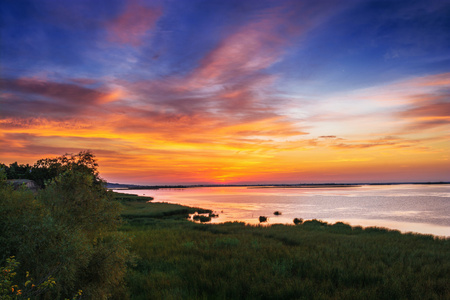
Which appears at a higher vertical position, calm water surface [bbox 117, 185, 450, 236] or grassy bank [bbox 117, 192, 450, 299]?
grassy bank [bbox 117, 192, 450, 299]

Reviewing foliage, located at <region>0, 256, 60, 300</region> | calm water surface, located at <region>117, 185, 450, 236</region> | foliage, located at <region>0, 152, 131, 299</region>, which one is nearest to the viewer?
Answer: foliage, located at <region>0, 256, 60, 300</region>

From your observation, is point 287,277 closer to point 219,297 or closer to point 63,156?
point 219,297

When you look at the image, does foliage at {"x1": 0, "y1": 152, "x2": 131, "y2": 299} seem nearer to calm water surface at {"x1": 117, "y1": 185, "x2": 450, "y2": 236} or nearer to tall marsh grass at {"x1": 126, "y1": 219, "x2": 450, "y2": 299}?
tall marsh grass at {"x1": 126, "y1": 219, "x2": 450, "y2": 299}

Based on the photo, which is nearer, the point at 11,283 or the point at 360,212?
the point at 11,283

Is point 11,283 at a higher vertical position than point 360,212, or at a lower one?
higher

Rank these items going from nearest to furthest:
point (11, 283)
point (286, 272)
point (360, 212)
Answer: point (11, 283)
point (286, 272)
point (360, 212)

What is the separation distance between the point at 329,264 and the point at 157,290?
316 inches

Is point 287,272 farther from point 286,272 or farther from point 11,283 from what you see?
point 11,283

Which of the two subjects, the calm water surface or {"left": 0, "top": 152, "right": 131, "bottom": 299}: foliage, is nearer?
{"left": 0, "top": 152, "right": 131, "bottom": 299}: foliage

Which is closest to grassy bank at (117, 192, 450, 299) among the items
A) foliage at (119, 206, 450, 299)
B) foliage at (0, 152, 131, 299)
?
foliage at (119, 206, 450, 299)

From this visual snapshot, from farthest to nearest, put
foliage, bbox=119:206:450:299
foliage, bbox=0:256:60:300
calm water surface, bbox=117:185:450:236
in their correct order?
1. calm water surface, bbox=117:185:450:236
2. foliage, bbox=119:206:450:299
3. foliage, bbox=0:256:60:300

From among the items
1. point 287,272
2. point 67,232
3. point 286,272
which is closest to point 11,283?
point 67,232

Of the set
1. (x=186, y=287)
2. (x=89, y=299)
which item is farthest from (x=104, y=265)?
(x=186, y=287)

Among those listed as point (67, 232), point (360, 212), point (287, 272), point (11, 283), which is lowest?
point (360, 212)
